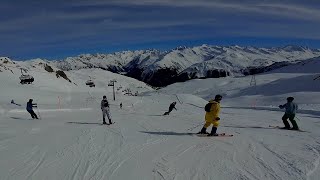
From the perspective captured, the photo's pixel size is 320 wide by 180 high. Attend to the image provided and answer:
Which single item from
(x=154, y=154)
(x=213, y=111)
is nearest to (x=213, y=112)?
(x=213, y=111)

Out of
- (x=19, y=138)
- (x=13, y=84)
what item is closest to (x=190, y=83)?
(x=13, y=84)

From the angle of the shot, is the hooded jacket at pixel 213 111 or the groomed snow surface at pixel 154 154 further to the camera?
the hooded jacket at pixel 213 111

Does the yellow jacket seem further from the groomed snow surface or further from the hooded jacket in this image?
the groomed snow surface

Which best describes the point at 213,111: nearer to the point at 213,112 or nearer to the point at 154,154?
the point at 213,112

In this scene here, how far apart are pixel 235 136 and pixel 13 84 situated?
238 ft

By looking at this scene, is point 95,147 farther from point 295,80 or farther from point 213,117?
point 295,80

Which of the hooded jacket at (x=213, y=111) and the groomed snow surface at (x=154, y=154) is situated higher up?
the hooded jacket at (x=213, y=111)

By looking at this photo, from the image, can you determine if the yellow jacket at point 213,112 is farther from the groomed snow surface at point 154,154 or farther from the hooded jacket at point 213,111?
the groomed snow surface at point 154,154

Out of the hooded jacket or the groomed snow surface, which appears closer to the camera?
the groomed snow surface

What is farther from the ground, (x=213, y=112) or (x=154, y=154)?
(x=213, y=112)

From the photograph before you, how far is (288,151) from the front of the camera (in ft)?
46.2

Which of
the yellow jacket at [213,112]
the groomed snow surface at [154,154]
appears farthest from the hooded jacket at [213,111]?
the groomed snow surface at [154,154]

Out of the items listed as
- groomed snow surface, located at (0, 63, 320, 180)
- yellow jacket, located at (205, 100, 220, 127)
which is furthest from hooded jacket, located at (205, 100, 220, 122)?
groomed snow surface, located at (0, 63, 320, 180)

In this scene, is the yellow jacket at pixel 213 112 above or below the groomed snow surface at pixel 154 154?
above
